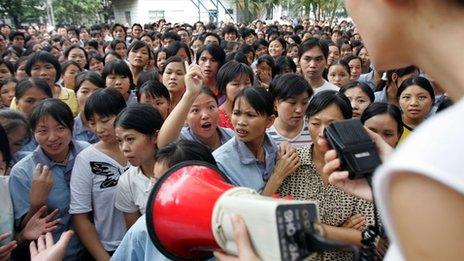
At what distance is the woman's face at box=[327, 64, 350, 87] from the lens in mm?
4184

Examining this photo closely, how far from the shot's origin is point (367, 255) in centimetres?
92

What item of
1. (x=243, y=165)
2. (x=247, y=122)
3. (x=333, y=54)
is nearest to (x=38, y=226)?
(x=243, y=165)

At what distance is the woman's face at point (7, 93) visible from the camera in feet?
11.8

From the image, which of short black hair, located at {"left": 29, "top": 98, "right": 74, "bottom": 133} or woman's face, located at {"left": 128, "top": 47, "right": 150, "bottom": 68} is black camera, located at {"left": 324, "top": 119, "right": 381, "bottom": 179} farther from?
woman's face, located at {"left": 128, "top": 47, "right": 150, "bottom": 68}

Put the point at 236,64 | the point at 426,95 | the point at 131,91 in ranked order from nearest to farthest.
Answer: the point at 426,95
the point at 236,64
the point at 131,91

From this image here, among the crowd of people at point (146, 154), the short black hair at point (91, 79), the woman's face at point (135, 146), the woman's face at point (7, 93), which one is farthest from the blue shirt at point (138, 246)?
the woman's face at point (7, 93)

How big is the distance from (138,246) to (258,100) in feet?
3.50

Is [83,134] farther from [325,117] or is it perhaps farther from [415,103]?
[415,103]

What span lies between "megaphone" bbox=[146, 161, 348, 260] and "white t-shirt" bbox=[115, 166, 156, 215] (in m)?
1.01

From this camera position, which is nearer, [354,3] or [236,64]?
[354,3]

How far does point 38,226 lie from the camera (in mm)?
2023

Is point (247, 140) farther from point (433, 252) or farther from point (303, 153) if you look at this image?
point (433, 252)

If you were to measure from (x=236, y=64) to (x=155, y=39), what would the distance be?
5.09 metres

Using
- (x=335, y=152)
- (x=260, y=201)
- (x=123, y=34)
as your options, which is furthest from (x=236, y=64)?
(x=123, y=34)
